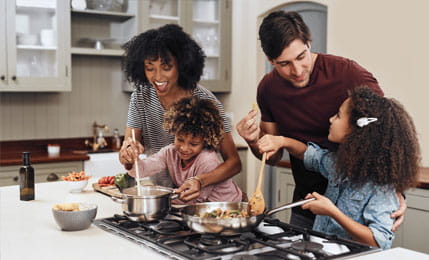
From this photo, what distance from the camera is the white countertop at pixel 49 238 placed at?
140cm

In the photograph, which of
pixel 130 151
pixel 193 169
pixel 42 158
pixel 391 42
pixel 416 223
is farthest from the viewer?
pixel 42 158

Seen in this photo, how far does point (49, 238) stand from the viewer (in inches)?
62.3

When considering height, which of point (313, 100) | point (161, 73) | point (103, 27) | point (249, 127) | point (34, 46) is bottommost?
point (249, 127)

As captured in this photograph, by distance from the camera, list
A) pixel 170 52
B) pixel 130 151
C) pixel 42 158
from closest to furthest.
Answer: pixel 130 151 < pixel 170 52 < pixel 42 158

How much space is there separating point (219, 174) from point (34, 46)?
8.50ft

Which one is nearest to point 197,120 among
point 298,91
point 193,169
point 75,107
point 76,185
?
point 193,169

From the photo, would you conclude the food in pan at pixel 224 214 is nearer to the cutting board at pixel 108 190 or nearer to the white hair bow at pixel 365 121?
the white hair bow at pixel 365 121

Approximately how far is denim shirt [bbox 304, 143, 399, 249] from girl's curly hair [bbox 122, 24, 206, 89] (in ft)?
2.56

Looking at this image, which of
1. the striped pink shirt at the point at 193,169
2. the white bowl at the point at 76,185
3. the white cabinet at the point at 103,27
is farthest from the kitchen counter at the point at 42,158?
the striped pink shirt at the point at 193,169

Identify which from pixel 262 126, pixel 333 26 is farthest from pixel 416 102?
pixel 262 126

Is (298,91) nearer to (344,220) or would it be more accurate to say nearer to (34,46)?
(344,220)

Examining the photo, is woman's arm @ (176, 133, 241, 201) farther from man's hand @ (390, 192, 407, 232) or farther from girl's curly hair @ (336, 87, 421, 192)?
man's hand @ (390, 192, 407, 232)

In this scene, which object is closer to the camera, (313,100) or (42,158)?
(313,100)

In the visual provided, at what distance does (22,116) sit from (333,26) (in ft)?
9.02
